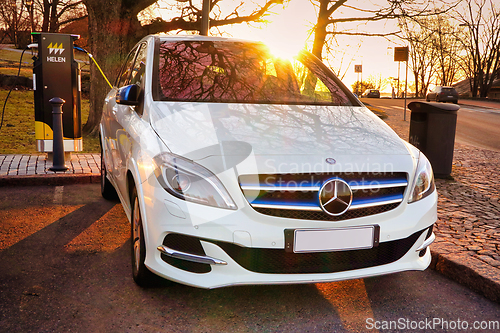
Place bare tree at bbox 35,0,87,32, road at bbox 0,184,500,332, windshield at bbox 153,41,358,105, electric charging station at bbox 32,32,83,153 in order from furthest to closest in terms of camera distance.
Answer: bare tree at bbox 35,0,87,32
electric charging station at bbox 32,32,83,153
windshield at bbox 153,41,358,105
road at bbox 0,184,500,332

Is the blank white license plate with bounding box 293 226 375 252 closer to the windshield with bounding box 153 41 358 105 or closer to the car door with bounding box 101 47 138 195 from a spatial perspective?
the windshield with bounding box 153 41 358 105

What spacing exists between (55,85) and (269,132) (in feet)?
17.5

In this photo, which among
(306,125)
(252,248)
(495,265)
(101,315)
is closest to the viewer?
(252,248)

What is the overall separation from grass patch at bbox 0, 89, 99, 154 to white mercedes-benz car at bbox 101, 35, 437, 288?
6.65 m

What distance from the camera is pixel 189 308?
2.99 metres

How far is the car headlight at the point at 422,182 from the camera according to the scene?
9.93 feet

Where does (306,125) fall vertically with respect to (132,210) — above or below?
Answer: above

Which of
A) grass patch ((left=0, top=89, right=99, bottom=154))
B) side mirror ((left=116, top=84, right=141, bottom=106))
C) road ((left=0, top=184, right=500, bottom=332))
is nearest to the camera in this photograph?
road ((left=0, top=184, right=500, bottom=332))

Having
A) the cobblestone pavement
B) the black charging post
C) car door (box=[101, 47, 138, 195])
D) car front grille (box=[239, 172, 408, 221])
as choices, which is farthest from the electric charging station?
car front grille (box=[239, 172, 408, 221])

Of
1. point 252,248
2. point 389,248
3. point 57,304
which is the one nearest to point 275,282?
point 252,248

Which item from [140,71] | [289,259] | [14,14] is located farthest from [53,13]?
[289,259]

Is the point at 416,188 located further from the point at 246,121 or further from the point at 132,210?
Result: the point at 132,210

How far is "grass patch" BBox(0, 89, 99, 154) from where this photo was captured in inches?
371

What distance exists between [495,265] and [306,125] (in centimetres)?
173
